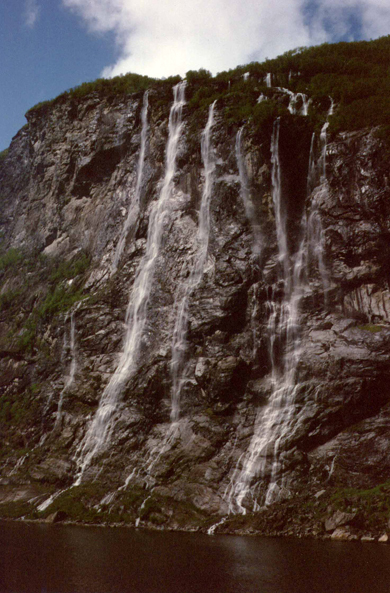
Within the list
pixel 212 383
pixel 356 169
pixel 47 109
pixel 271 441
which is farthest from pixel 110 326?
pixel 47 109

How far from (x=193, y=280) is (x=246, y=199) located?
704 cm

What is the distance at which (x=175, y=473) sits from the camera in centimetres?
2861

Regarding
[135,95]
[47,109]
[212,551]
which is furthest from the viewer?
[47,109]

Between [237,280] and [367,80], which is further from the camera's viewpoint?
[367,80]

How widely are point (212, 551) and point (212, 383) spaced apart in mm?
13494

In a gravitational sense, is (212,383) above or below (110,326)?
below

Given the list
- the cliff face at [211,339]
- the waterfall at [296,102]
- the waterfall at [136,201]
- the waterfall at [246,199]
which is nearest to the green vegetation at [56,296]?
the cliff face at [211,339]

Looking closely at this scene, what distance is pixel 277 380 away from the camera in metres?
30.6

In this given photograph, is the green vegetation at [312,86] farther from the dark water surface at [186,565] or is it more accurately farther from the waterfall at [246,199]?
the dark water surface at [186,565]

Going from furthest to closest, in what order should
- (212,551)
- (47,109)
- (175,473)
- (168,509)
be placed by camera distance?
(47,109), (175,473), (168,509), (212,551)

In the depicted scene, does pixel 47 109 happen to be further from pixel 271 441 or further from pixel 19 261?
pixel 271 441

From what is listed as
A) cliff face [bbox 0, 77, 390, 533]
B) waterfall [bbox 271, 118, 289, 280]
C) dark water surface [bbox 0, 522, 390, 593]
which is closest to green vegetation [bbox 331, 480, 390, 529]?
cliff face [bbox 0, 77, 390, 533]

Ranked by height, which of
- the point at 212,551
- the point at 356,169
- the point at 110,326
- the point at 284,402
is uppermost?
the point at 356,169

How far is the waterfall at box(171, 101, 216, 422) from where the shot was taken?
107ft
